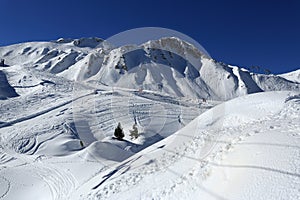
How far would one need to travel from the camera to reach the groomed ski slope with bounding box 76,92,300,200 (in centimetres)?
579

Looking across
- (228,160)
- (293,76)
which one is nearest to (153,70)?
(228,160)

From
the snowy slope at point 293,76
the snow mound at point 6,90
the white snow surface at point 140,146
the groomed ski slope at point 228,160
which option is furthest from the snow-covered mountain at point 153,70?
the groomed ski slope at point 228,160

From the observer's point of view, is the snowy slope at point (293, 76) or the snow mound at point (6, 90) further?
the snowy slope at point (293, 76)

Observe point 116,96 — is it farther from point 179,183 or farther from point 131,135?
point 179,183

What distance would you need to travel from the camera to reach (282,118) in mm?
8812

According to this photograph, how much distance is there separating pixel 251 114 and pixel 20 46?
154140 millimetres

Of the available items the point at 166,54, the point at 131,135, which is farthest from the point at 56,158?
the point at 166,54

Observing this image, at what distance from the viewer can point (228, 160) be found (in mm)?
7121

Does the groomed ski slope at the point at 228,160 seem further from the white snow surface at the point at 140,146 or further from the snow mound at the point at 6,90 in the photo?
the snow mound at the point at 6,90

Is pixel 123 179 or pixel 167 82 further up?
pixel 167 82

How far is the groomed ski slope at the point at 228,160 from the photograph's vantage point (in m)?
5.79

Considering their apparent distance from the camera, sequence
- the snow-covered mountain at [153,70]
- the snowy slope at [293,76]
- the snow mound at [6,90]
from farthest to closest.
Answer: the snowy slope at [293,76]
the snow-covered mountain at [153,70]
the snow mound at [6,90]

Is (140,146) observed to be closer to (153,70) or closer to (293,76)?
(153,70)

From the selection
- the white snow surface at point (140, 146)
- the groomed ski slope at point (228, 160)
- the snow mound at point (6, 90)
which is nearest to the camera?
the groomed ski slope at point (228, 160)
